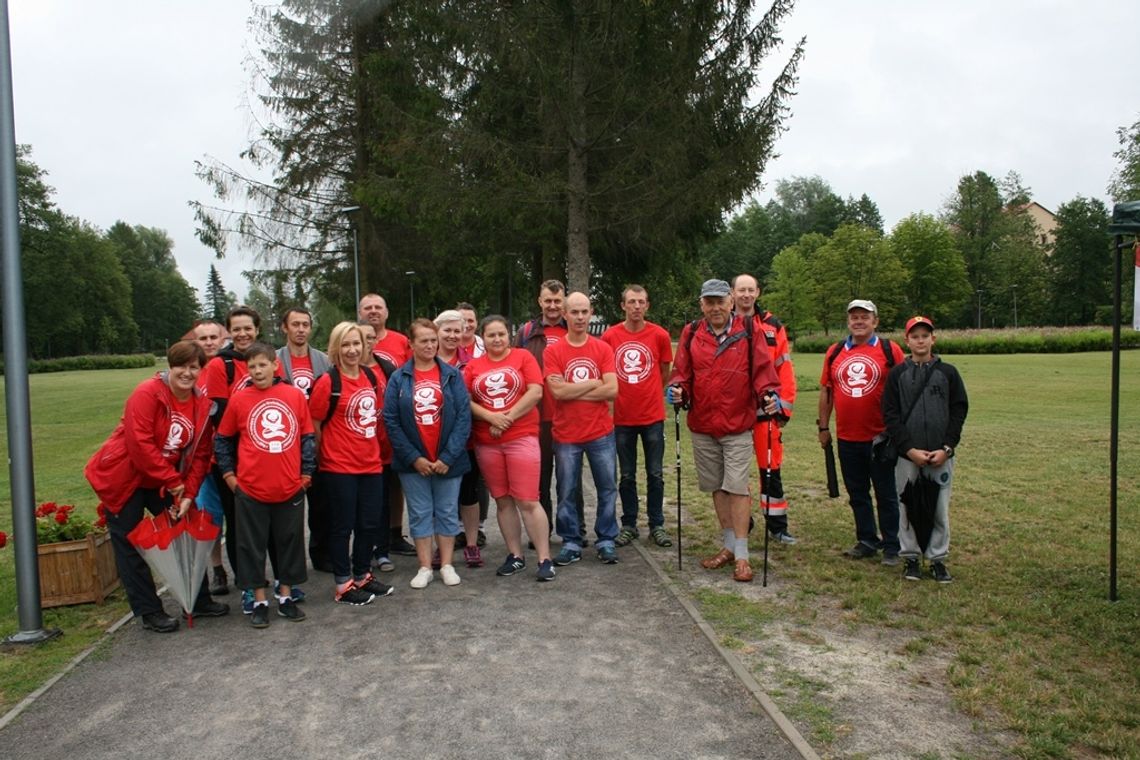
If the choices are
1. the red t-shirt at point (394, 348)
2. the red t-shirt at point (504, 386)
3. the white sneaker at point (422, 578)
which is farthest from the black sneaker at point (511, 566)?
the red t-shirt at point (394, 348)

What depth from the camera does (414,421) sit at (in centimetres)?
567

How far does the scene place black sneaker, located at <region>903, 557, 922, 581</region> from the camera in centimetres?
577

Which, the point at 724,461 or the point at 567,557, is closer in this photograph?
the point at 724,461

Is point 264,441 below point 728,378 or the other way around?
below

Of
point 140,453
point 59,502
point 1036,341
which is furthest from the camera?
point 1036,341

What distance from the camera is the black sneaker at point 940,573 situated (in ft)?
18.8

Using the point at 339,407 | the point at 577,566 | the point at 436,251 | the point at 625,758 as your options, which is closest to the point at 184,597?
the point at 339,407

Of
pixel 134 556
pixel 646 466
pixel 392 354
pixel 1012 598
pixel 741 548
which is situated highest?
pixel 392 354

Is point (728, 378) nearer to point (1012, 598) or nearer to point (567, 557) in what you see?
point (567, 557)

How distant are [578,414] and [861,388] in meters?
2.23

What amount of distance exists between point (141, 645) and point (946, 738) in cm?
447

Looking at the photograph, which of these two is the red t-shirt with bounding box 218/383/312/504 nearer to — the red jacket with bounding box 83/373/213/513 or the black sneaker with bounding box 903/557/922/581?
the red jacket with bounding box 83/373/213/513

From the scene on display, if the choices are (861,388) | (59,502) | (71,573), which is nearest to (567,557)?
(861,388)

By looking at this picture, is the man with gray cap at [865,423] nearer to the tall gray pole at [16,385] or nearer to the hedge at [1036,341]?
the tall gray pole at [16,385]
